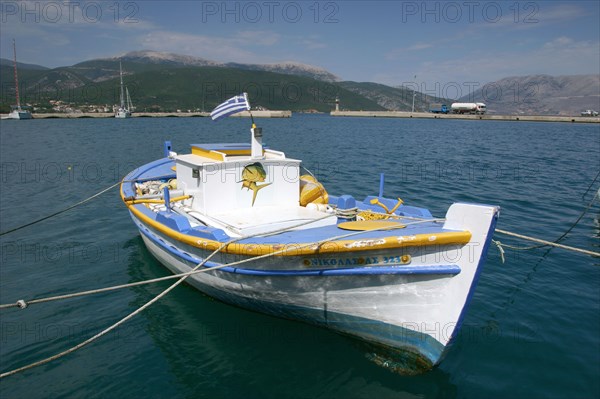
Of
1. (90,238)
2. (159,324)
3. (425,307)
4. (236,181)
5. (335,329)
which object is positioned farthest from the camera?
(90,238)

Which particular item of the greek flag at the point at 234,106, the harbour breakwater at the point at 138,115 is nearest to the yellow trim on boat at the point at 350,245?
the greek flag at the point at 234,106

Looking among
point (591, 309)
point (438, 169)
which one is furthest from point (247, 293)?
point (438, 169)

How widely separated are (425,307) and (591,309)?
4.98 m

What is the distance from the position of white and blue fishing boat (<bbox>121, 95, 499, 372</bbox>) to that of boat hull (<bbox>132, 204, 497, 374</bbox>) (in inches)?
0.7

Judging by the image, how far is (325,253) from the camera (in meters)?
6.45

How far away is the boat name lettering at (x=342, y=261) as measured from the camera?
6375 millimetres

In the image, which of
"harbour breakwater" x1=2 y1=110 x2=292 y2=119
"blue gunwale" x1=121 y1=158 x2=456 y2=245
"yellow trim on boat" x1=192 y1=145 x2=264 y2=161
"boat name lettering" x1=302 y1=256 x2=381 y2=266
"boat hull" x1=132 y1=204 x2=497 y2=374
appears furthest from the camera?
"harbour breakwater" x1=2 y1=110 x2=292 y2=119

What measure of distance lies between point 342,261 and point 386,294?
950mm

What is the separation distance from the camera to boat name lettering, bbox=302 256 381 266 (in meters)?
6.38

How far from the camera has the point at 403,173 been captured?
83.6 ft

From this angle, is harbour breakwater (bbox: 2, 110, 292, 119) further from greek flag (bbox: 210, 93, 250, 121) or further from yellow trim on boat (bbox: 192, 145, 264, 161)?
greek flag (bbox: 210, 93, 250, 121)

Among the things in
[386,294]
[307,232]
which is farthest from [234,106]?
[386,294]

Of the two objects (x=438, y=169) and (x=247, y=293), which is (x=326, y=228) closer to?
(x=247, y=293)

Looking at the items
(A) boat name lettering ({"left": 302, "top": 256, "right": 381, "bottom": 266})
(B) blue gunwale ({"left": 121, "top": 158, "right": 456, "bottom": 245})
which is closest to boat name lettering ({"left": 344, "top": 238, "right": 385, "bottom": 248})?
(B) blue gunwale ({"left": 121, "top": 158, "right": 456, "bottom": 245})
